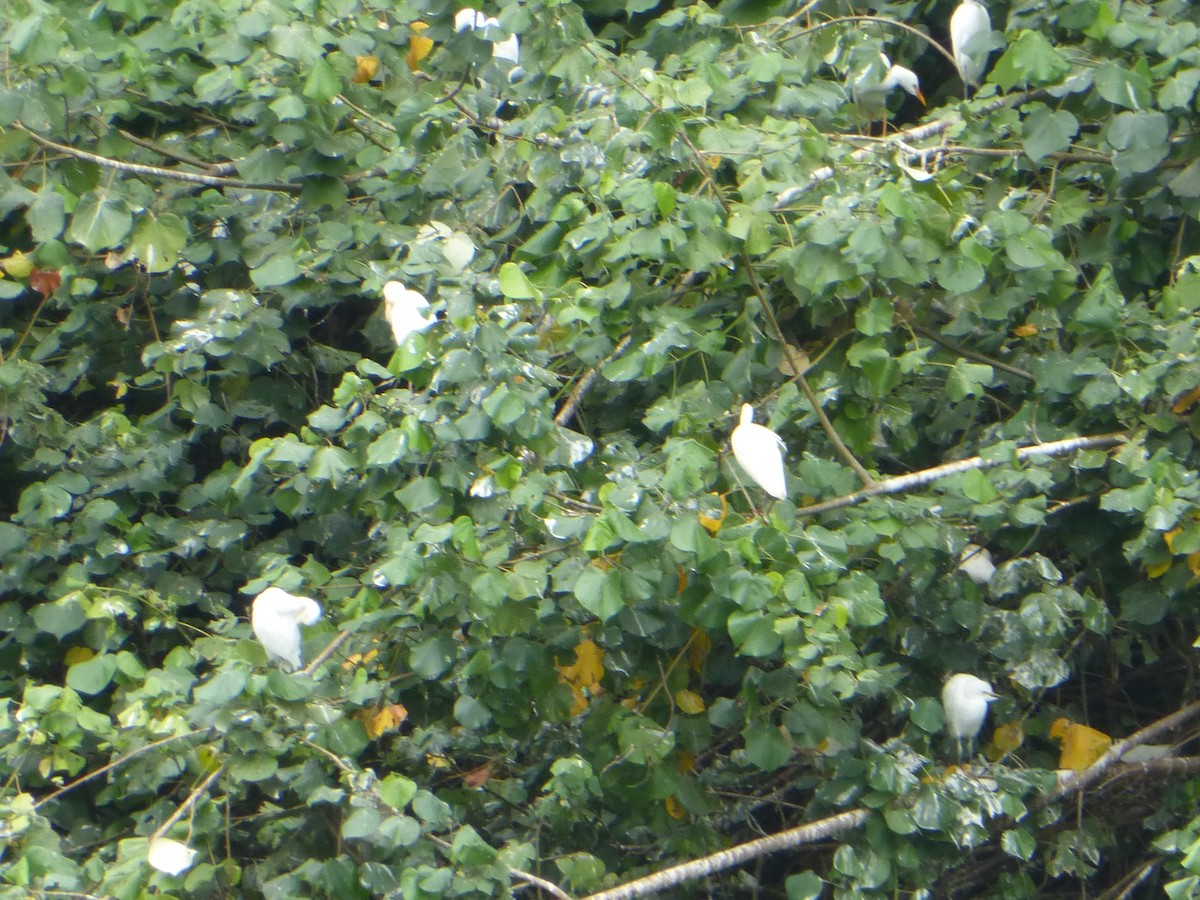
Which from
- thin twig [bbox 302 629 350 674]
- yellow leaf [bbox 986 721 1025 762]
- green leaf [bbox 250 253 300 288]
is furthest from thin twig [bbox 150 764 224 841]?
yellow leaf [bbox 986 721 1025 762]

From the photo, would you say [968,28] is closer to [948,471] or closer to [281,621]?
[948,471]

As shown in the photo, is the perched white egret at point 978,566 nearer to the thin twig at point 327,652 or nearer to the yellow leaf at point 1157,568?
the yellow leaf at point 1157,568

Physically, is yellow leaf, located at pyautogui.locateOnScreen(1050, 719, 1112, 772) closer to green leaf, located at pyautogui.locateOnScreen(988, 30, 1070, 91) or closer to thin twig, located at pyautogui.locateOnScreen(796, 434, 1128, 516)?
thin twig, located at pyautogui.locateOnScreen(796, 434, 1128, 516)

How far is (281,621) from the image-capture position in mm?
1897

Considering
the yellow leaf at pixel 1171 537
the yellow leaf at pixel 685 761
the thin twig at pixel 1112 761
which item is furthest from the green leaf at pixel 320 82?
→ the thin twig at pixel 1112 761

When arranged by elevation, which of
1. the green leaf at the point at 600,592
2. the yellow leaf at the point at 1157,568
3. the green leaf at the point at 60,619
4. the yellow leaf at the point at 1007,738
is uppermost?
the green leaf at the point at 600,592

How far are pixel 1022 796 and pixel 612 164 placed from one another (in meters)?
1.02

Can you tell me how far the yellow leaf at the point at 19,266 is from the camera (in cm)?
264

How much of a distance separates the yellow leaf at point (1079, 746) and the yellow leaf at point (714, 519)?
73 centimetres

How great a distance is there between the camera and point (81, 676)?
6.81 feet

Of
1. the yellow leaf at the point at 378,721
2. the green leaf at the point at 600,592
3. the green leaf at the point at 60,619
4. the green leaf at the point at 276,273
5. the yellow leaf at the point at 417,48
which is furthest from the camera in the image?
the yellow leaf at the point at 417,48

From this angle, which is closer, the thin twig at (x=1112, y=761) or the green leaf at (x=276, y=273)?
the thin twig at (x=1112, y=761)

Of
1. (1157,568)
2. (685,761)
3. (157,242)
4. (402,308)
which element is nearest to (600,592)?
(685,761)

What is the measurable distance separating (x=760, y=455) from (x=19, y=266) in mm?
1589
